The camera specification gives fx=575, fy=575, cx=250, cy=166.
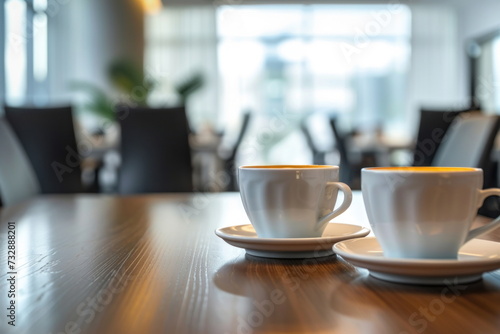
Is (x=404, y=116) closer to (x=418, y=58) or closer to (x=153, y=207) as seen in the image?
(x=418, y=58)

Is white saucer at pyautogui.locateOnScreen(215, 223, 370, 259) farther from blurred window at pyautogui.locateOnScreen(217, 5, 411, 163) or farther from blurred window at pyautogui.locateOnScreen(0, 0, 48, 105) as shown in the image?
blurred window at pyautogui.locateOnScreen(217, 5, 411, 163)

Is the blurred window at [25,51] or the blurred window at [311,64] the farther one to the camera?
the blurred window at [311,64]

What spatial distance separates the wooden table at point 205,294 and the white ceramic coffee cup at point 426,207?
4cm

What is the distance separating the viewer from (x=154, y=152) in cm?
188

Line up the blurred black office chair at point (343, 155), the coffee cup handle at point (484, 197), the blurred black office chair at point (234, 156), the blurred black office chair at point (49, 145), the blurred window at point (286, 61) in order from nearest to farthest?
the coffee cup handle at point (484, 197) → the blurred black office chair at point (49, 145) → the blurred black office chair at point (234, 156) → the blurred black office chair at point (343, 155) → the blurred window at point (286, 61)

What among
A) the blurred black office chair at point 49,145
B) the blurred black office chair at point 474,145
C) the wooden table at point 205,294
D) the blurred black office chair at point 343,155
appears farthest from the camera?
the blurred black office chair at point 343,155

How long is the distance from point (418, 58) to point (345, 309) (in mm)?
7634

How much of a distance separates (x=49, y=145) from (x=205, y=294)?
1.81 meters

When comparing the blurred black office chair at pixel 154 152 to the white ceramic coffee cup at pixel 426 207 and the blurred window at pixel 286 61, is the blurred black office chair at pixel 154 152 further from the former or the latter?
the blurred window at pixel 286 61

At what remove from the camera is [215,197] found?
124 centimetres

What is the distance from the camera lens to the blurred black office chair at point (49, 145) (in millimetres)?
2018

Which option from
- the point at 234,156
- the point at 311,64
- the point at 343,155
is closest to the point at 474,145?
the point at 343,155

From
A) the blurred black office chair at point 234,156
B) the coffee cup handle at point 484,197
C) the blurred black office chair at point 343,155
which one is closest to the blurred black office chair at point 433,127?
the blurred black office chair at point 343,155

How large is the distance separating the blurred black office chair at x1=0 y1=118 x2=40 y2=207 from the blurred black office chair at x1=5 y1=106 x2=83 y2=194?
1.58 ft
